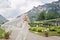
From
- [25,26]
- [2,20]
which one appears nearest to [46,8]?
[2,20]

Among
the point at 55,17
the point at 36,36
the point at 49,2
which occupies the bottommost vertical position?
the point at 36,36

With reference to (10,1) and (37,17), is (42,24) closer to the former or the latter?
(37,17)

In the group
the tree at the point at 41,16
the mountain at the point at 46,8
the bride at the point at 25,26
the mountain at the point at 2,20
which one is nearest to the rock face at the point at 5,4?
the mountain at the point at 2,20

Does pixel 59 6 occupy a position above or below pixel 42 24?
above

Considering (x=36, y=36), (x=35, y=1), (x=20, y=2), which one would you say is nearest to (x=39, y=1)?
(x=35, y=1)

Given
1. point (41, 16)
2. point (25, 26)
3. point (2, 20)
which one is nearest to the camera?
point (25, 26)

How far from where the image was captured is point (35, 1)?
6699 millimetres

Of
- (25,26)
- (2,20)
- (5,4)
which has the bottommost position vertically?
(25,26)

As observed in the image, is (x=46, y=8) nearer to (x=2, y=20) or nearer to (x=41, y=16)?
(x=41, y=16)

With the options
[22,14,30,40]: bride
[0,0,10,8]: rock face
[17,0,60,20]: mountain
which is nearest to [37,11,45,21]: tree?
[17,0,60,20]: mountain

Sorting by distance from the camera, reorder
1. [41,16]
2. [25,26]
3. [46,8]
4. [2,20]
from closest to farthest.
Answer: [25,26], [2,20], [41,16], [46,8]

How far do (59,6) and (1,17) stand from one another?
5.65 feet

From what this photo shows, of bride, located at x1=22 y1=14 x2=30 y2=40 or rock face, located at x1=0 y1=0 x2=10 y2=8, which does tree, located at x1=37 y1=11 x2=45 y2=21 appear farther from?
bride, located at x1=22 y1=14 x2=30 y2=40

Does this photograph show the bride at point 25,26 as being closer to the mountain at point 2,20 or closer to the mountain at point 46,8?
the mountain at point 2,20
